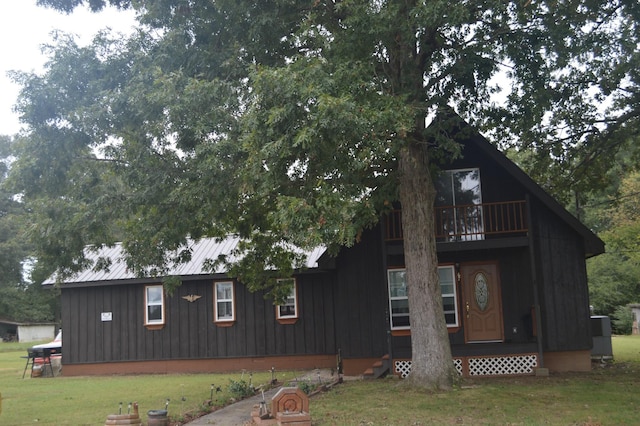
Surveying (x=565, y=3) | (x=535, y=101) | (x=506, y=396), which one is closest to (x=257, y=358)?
(x=506, y=396)

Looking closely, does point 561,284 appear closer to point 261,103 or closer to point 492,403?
point 492,403

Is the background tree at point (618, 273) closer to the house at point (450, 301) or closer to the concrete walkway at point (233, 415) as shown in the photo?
the house at point (450, 301)

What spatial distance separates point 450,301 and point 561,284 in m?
2.86

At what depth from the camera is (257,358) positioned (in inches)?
800

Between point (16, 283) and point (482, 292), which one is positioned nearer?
point (482, 292)

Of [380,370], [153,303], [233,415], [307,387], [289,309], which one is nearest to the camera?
[233,415]

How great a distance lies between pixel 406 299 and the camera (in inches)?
693

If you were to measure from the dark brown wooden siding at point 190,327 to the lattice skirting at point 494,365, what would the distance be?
4.72 m

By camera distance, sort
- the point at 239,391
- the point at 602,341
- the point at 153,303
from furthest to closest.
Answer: the point at 153,303, the point at 602,341, the point at 239,391

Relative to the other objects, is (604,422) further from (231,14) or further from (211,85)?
(231,14)

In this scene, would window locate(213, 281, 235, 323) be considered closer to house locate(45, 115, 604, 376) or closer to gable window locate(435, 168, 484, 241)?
house locate(45, 115, 604, 376)

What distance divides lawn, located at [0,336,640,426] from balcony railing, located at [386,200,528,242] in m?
3.68

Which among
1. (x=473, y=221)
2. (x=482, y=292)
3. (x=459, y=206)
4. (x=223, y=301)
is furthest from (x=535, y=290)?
(x=223, y=301)

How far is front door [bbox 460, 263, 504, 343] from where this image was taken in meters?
17.3
